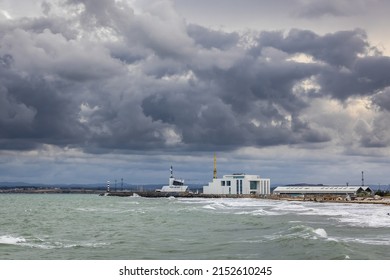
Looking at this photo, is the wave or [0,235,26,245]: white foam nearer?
the wave

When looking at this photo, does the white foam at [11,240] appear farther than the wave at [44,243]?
Yes

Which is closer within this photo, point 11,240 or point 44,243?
point 44,243

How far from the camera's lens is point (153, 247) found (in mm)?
36562

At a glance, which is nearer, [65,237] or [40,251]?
[40,251]

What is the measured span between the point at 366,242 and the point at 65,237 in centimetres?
2391

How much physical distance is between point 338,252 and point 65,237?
75.0 ft

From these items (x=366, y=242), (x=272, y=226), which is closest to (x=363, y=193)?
(x=272, y=226)
